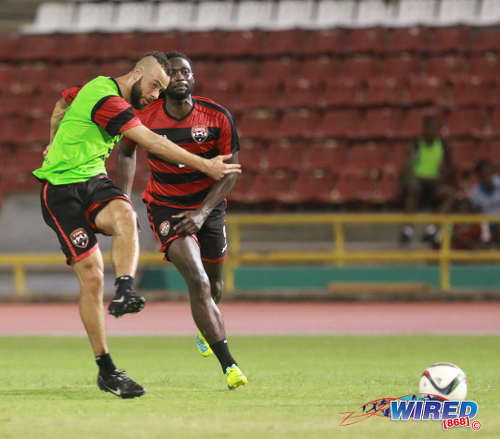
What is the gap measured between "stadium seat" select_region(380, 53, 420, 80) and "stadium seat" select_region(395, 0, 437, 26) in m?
2.33

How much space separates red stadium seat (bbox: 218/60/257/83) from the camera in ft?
71.1

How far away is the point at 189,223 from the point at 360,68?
13925mm

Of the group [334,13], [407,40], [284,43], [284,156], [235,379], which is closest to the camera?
[235,379]

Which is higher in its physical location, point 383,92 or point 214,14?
point 214,14

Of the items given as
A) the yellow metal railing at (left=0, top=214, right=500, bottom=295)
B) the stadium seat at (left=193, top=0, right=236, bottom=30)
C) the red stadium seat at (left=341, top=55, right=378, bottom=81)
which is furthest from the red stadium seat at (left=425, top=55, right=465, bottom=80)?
→ the stadium seat at (left=193, top=0, right=236, bottom=30)

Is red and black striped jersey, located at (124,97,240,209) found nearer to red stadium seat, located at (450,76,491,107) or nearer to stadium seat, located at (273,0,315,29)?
red stadium seat, located at (450,76,491,107)

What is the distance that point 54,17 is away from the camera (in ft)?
83.4

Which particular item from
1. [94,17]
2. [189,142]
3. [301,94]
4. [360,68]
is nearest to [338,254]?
[301,94]

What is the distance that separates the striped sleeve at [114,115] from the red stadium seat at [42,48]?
1701cm

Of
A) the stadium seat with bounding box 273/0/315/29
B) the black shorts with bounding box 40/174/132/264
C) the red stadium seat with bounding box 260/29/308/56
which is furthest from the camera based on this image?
the stadium seat with bounding box 273/0/315/29

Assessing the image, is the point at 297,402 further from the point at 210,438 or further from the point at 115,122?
the point at 115,122

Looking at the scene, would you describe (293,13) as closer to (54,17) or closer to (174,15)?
(174,15)

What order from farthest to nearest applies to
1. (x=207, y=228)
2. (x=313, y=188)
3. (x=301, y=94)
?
(x=301, y=94), (x=313, y=188), (x=207, y=228)

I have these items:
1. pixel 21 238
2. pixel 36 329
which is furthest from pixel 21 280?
pixel 36 329
